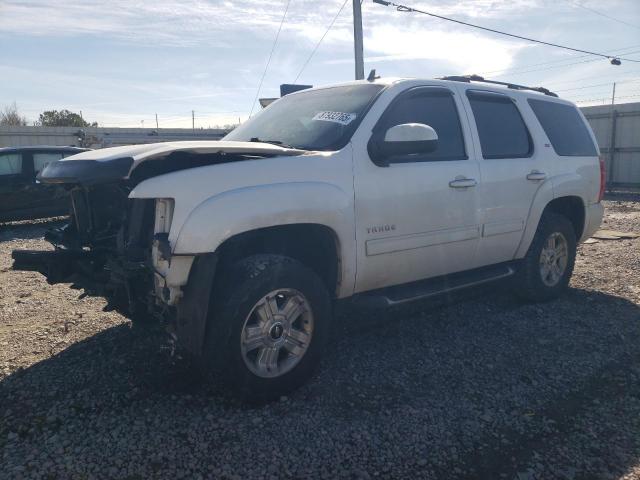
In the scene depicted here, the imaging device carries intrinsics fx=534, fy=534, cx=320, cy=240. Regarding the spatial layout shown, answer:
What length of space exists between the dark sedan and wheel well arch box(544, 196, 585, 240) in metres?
8.64

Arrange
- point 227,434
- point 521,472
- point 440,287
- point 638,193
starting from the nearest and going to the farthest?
point 521,472
point 227,434
point 440,287
point 638,193

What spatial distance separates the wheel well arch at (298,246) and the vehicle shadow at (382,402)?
2.26ft

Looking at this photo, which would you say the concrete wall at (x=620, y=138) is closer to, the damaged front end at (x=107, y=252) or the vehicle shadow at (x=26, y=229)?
the vehicle shadow at (x=26, y=229)

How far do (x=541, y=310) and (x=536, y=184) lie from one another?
1.24 m

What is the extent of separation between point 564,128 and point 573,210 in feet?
2.88

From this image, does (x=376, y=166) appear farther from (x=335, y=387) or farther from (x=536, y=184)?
(x=536, y=184)

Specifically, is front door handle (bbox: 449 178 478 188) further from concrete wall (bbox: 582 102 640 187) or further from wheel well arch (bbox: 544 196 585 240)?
concrete wall (bbox: 582 102 640 187)

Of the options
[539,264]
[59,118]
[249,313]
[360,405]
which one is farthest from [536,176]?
[59,118]

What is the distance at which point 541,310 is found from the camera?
522 centimetres

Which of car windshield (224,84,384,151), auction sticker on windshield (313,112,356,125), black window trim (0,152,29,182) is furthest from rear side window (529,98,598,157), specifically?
black window trim (0,152,29,182)

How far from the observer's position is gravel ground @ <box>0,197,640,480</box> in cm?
273

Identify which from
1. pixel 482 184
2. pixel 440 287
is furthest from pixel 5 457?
pixel 482 184

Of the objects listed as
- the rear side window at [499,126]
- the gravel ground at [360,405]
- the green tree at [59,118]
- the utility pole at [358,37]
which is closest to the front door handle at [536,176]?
the rear side window at [499,126]

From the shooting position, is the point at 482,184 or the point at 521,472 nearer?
the point at 521,472
